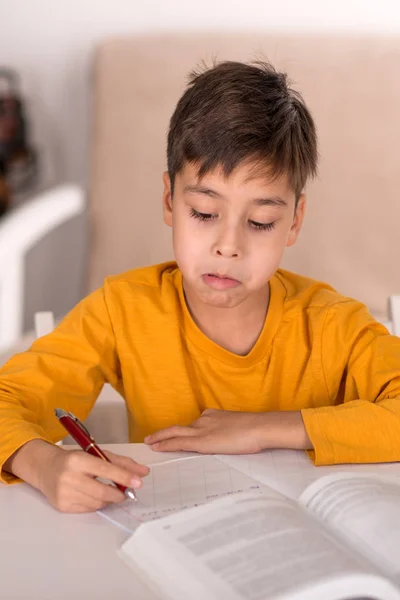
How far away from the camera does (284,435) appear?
0.88 meters

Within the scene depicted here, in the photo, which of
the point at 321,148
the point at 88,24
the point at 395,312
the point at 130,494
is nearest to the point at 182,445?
the point at 130,494

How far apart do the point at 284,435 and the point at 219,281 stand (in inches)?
8.2

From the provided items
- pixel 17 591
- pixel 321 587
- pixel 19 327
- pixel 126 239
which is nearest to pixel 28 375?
pixel 17 591

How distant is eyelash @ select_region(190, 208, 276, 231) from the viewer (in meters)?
0.98

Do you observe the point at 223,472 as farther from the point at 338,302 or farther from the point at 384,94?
the point at 384,94

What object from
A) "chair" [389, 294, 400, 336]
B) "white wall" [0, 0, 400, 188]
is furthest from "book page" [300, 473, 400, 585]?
"white wall" [0, 0, 400, 188]

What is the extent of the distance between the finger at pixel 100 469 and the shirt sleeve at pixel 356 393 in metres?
0.22

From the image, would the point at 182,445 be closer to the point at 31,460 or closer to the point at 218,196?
the point at 31,460

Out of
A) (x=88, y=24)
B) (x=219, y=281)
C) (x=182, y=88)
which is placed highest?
(x=88, y=24)

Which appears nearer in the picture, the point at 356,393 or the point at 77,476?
the point at 77,476

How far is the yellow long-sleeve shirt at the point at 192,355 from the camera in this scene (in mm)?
1059

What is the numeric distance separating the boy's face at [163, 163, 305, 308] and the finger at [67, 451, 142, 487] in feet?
1.01

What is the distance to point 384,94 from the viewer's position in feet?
6.42

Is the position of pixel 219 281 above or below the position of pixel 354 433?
above
